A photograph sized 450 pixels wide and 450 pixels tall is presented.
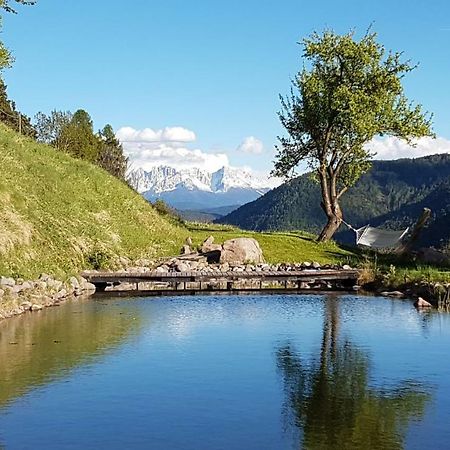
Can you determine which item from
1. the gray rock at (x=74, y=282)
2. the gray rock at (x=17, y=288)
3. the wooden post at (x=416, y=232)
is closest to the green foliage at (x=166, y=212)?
the wooden post at (x=416, y=232)

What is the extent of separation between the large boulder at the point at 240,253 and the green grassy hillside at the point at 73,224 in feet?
7.07

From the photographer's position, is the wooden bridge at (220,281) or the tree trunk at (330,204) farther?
the tree trunk at (330,204)

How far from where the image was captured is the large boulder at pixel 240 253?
4416 cm

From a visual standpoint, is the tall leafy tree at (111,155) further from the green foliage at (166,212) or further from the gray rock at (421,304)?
the gray rock at (421,304)

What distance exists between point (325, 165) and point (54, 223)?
2553cm

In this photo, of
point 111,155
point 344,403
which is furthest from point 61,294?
point 111,155

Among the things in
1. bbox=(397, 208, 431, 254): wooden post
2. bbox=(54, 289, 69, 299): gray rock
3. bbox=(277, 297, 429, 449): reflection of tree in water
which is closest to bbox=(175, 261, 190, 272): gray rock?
bbox=(54, 289, 69, 299): gray rock

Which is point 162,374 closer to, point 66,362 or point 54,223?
point 66,362

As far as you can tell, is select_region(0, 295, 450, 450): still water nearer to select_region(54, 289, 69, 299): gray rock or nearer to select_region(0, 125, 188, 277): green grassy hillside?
select_region(54, 289, 69, 299): gray rock

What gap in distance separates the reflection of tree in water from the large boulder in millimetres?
21775

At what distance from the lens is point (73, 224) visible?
4206cm

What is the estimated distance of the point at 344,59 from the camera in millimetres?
54656

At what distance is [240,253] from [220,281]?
4.31m

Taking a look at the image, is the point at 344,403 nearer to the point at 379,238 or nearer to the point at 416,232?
the point at 416,232
